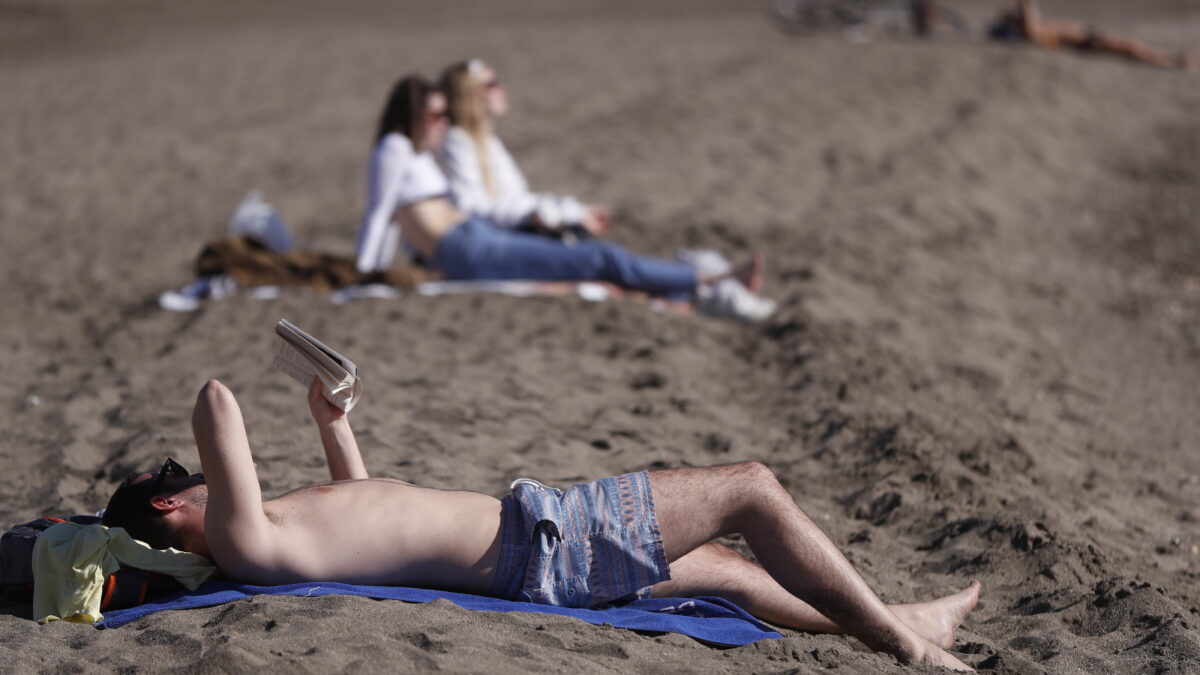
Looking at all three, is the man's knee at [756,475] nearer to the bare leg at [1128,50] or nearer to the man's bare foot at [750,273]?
the man's bare foot at [750,273]

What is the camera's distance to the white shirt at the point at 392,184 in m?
6.70

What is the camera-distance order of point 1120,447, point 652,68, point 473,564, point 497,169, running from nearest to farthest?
point 473,564
point 1120,447
point 497,169
point 652,68

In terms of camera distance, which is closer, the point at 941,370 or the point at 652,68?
the point at 941,370

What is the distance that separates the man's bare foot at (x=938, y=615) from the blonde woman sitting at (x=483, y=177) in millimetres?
3842

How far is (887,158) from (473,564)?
329 inches

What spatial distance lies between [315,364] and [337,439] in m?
0.36

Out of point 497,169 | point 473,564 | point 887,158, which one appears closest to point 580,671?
point 473,564

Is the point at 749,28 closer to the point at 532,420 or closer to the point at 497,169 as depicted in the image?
the point at 497,169

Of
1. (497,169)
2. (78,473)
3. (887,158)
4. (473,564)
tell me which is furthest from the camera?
(887,158)

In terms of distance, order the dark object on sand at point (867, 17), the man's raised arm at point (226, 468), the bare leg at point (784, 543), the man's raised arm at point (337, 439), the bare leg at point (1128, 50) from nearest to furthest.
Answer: the man's raised arm at point (226, 468), the bare leg at point (784, 543), the man's raised arm at point (337, 439), the bare leg at point (1128, 50), the dark object on sand at point (867, 17)

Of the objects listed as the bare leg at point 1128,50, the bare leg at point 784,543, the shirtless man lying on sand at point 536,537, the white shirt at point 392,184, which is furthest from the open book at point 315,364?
the bare leg at point 1128,50

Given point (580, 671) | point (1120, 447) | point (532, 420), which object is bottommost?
point (1120, 447)

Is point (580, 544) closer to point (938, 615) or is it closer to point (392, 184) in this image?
point (938, 615)

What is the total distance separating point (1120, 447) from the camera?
5.76 m
